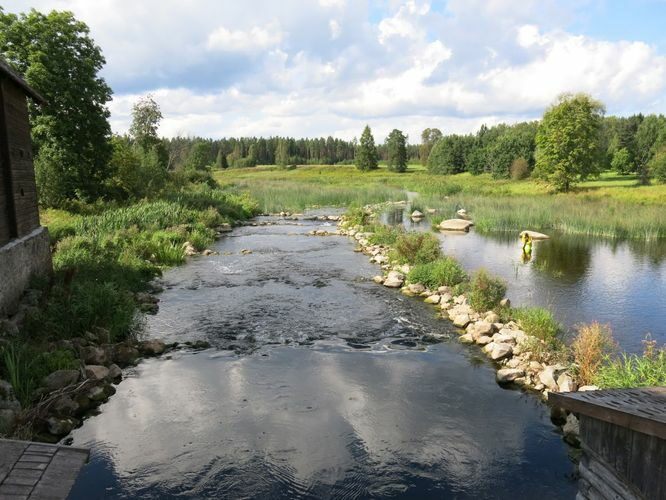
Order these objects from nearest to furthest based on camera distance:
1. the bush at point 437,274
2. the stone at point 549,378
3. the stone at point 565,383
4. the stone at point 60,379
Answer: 1. the stone at point 60,379
2. the stone at point 565,383
3. the stone at point 549,378
4. the bush at point 437,274

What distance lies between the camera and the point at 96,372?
1014 cm

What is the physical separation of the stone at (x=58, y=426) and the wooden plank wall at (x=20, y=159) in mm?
6506

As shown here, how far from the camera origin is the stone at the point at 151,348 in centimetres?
1180

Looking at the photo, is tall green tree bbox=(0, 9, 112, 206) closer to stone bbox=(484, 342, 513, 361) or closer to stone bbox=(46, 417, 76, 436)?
stone bbox=(46, 417, 76, 436)

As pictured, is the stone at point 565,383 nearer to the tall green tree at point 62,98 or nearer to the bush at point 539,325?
the bush at point 539,325

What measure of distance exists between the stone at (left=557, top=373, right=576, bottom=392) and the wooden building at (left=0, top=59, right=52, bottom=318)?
11.9 meters

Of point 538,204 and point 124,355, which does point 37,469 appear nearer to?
point 124,355

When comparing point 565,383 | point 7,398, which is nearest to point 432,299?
point 565,383

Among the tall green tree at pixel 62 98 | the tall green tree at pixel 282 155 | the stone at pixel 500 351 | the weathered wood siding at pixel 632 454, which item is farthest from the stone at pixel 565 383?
the tall green tree at pixel 282 155

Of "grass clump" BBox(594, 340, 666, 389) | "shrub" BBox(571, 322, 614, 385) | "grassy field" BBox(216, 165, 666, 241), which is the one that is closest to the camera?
"grass clump" BBox(594, 340, 666, 389)

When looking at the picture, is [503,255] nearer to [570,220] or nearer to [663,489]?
[570,220]

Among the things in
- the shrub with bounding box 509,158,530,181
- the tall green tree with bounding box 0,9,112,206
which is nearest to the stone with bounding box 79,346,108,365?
the tall green tree with bounding box 0,9,112,206

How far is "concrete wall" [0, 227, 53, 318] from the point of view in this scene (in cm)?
1122

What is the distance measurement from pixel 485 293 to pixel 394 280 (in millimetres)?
4110
